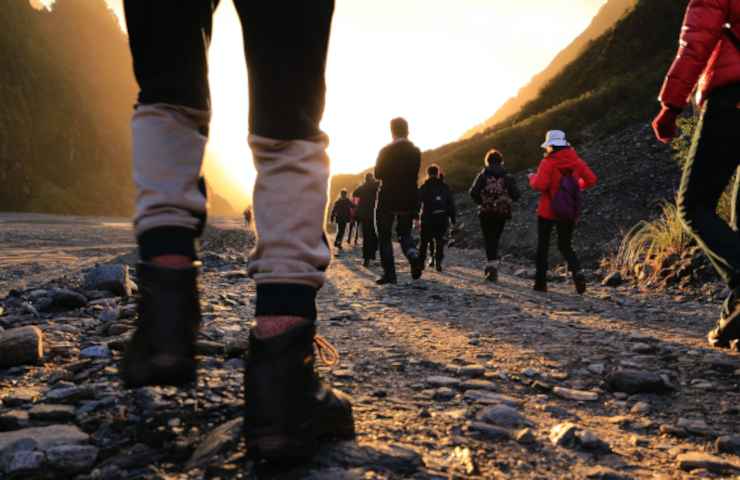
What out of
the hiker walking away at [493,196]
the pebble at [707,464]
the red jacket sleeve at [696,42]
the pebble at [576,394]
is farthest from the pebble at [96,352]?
the hiker walking away at [493,196]

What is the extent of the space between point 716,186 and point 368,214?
968cm

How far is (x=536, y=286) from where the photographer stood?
6773 mm

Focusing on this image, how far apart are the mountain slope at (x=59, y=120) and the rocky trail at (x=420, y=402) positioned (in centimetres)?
7238

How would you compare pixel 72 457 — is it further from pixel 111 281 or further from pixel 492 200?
pixel 492 200

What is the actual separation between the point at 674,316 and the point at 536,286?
7.90 ft

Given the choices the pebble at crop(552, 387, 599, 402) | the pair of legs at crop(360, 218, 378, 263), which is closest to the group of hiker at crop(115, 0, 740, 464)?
the pebble at crop(552, 387, 599, 402)

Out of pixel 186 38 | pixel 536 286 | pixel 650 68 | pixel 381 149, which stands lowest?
pixel 536 286

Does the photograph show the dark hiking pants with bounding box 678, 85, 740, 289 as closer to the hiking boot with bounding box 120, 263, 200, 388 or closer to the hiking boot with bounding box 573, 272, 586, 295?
the hiking boot with bounding box 120, 263, 200, 388

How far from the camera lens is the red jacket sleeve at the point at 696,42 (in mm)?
2592

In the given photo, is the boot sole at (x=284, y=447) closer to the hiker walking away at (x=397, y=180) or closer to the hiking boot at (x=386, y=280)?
the hiking boot at (x=386, y=280)

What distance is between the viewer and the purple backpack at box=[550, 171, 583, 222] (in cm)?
676

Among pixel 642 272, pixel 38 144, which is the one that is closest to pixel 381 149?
pixel 642 272

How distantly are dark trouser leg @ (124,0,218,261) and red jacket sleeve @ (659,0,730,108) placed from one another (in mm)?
2449

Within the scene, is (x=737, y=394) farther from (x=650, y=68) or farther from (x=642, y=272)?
(x=650, y=68)
